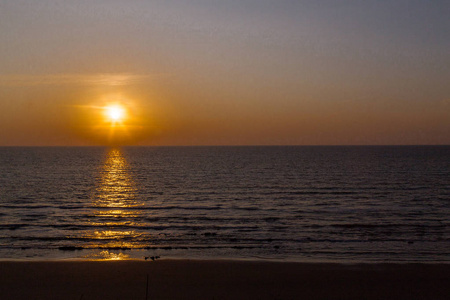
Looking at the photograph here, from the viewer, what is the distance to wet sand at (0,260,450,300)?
14258mm

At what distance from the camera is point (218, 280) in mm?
15688

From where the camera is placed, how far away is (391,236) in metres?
23.0

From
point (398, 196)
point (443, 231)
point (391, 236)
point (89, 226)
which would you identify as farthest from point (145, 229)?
point (398, 196)

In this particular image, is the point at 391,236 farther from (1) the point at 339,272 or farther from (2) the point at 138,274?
(2) the point at 138,274

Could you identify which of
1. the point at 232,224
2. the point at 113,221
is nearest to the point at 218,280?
the point at 232,224

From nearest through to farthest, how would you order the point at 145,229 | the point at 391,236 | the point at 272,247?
the point at 272,247
the point at 391,236
the point at 145,229

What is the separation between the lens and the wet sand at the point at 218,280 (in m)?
14.3

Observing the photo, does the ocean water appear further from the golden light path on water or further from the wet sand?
the wet sand

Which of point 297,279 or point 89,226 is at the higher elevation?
point 89,226

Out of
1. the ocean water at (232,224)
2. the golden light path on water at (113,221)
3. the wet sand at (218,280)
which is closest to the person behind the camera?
the wet sand at (218,280)

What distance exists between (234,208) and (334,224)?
9.22m

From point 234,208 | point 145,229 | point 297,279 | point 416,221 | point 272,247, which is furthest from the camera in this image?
point 234,208

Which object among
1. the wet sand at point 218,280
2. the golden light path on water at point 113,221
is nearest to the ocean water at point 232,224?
the golden light path on water at point 113,221

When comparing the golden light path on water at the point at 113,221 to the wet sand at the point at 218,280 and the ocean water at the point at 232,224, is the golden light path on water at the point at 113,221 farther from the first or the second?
the wet sand at the point at 218,280
